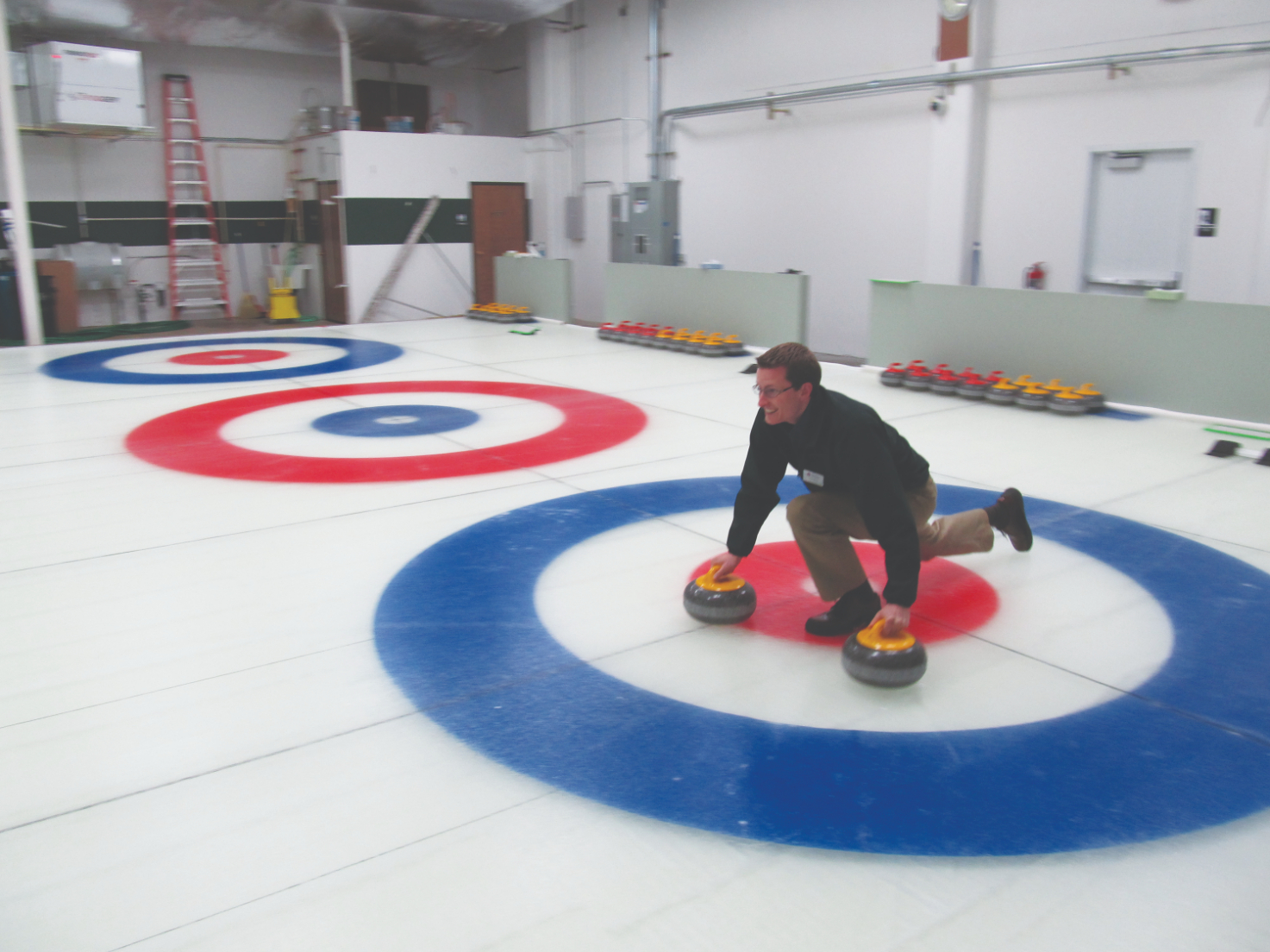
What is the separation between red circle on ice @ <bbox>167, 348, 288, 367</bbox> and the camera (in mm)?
11672

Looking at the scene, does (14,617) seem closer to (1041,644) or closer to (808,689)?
(808,689)

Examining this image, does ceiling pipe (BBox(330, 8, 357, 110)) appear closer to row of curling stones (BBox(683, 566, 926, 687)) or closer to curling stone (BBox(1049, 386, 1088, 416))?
curling stone (BBox(1049, 386, 1088, 416))

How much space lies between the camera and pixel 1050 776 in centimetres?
295

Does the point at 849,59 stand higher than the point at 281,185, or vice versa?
the point at 849,59

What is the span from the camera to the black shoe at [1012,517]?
4.77m

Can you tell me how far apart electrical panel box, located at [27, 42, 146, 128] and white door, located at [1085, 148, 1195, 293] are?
12681 mm

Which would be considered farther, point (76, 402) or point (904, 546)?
point (76, 402)

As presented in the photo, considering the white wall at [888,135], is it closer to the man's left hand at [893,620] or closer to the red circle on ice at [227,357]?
the red circle on ice at [227,357]

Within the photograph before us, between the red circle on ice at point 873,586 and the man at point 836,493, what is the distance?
0.16m

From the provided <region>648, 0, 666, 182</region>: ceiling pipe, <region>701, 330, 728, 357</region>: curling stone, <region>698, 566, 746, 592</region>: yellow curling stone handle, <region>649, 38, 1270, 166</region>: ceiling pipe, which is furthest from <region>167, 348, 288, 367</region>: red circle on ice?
<region>698, 566, 746, 592</region>: yellow curling stone handle

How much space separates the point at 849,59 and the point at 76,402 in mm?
9790

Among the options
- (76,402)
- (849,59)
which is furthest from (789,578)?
(849,59)

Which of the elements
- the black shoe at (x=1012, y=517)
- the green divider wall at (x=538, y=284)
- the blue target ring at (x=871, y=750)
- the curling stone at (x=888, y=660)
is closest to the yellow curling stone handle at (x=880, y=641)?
the curling stone at (x=888, y=660)

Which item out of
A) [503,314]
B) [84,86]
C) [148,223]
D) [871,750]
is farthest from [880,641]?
[148,223]
